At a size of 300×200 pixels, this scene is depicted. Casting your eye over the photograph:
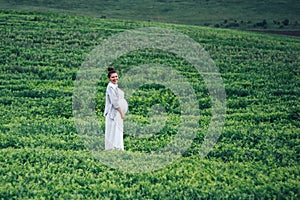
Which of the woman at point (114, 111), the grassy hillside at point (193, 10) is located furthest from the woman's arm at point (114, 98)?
the grassy hillside at point (193, 10)

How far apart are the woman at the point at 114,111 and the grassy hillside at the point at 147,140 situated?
2.70 feet

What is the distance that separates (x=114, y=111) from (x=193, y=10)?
5238cm

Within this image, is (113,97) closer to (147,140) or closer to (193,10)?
(147,140)

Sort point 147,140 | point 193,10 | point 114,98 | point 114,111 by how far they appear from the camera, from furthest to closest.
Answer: point 193,10 < point 147,140 < point 114,111 < point 114,98

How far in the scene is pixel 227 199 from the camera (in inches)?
350

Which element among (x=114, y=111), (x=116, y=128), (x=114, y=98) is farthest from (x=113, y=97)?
(x=116, y=128)

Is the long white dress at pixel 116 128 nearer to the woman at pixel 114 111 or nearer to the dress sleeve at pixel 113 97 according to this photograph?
the woman at pixel 114 111

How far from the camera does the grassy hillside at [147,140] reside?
9.28 meters

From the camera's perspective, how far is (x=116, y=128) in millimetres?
11328

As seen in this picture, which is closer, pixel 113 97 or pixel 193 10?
pixel 113 97

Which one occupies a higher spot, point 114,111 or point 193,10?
point 193,10

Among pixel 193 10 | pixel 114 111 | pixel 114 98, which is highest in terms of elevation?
pixel 193 10

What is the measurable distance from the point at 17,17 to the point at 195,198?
31.4 m

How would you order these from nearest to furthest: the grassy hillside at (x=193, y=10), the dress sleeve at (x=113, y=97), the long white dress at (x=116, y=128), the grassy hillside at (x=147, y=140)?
the grassy hillside at (x=147, y=140) < the dress sleeve at (x=113, y=97) < the long white dress at (x=116, y=128) < the grassy hillside at (x=193, y=10)
